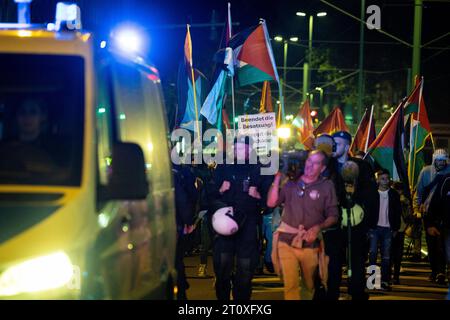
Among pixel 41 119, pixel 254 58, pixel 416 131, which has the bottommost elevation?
pixel 41 119

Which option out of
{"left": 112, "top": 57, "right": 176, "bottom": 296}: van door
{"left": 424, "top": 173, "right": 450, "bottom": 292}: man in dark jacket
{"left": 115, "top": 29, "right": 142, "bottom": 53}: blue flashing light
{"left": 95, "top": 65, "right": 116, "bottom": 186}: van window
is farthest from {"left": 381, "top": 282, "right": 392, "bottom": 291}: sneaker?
{"left": 95, "top": 65, "right": 116, "bottom": 186}: van window

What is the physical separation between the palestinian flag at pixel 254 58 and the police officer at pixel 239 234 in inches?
229

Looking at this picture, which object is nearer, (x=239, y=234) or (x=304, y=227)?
(x=304, y=227)

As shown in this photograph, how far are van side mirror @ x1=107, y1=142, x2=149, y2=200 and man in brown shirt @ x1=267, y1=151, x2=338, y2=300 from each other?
13.0 ft

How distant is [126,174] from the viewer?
5074 millimetres

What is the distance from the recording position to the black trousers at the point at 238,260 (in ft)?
30.9

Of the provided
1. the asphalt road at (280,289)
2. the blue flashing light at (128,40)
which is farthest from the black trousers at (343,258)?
the blue flashing light at (128,40)

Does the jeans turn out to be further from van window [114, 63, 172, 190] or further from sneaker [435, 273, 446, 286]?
van window [114, 63, 172, 190]

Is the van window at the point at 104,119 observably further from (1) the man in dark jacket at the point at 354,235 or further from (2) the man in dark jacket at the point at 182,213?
(1) the man in dark jacket at the point at 354,235

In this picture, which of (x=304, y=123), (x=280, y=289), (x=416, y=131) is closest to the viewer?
(x=280, y=289)

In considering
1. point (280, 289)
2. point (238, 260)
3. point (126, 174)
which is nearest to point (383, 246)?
point (280, 289)

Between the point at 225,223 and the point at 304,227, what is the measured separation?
91cm

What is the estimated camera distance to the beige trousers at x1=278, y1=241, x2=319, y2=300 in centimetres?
888

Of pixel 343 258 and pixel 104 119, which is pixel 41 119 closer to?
pixel 104 119
